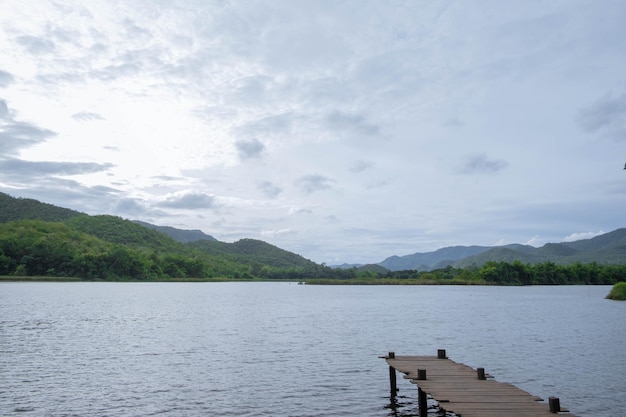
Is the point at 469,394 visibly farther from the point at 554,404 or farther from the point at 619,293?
the point at 619,293

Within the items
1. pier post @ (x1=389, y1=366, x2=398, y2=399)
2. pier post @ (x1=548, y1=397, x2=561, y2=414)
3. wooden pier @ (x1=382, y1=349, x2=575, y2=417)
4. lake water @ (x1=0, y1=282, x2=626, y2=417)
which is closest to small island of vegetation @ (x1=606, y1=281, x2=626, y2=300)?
lake water @ (x1=0, y1=282, x2=626, y2=417)

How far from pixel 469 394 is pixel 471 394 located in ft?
0.24

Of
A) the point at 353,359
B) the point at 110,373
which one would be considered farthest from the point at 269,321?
the point at 110,373

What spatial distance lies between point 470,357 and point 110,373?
83.2ft

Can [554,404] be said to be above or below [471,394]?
above

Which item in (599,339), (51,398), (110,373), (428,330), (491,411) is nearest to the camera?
(491,411)

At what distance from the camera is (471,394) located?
2017cm

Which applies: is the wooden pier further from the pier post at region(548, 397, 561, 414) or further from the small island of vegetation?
the small island of vegetation

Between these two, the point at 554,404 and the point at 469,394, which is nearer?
the point at 554,404

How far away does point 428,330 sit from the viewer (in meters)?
57.5

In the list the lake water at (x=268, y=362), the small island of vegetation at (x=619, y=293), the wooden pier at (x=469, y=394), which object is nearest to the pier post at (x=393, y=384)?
the wooden pier at (x=469, y=394)

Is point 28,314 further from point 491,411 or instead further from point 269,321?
point 491,411

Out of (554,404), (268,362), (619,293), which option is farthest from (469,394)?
(619,293)

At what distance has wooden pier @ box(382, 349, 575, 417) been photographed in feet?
57.8
